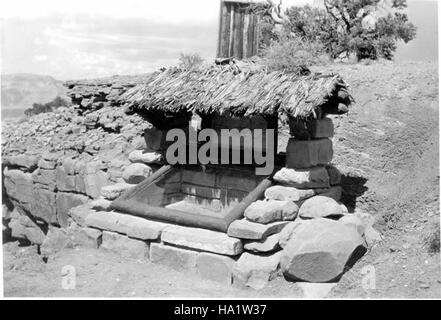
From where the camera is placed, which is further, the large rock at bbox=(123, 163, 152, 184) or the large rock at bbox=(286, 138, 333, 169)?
the large rock at bbox=(123, 163, 152, 184)

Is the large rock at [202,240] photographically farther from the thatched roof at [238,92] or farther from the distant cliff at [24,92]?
the distant cliff at [24,92]

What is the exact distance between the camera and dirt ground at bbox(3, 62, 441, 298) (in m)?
6.27

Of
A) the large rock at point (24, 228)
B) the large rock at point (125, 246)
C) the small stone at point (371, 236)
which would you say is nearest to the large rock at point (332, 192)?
the small stone at point (371, 236)

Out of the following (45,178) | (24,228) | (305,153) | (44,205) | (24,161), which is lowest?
(24,228)

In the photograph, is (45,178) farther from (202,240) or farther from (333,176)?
(333,176)

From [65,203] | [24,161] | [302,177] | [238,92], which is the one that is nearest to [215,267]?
[302,177]

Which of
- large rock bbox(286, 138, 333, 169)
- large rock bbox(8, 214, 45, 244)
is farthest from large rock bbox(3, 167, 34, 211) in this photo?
large rock bbox(286, 138, 333, 169)

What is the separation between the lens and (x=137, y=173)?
860 centimetres

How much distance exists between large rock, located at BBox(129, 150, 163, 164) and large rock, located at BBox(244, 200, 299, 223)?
87.8 inches

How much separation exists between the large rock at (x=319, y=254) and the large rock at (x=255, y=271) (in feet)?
0.48

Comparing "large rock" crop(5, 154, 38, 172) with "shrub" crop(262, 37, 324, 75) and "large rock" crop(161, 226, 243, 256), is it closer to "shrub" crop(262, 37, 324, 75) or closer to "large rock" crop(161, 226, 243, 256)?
"shrub" crop(262, 37, 324, 75)

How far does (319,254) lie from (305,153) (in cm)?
151
